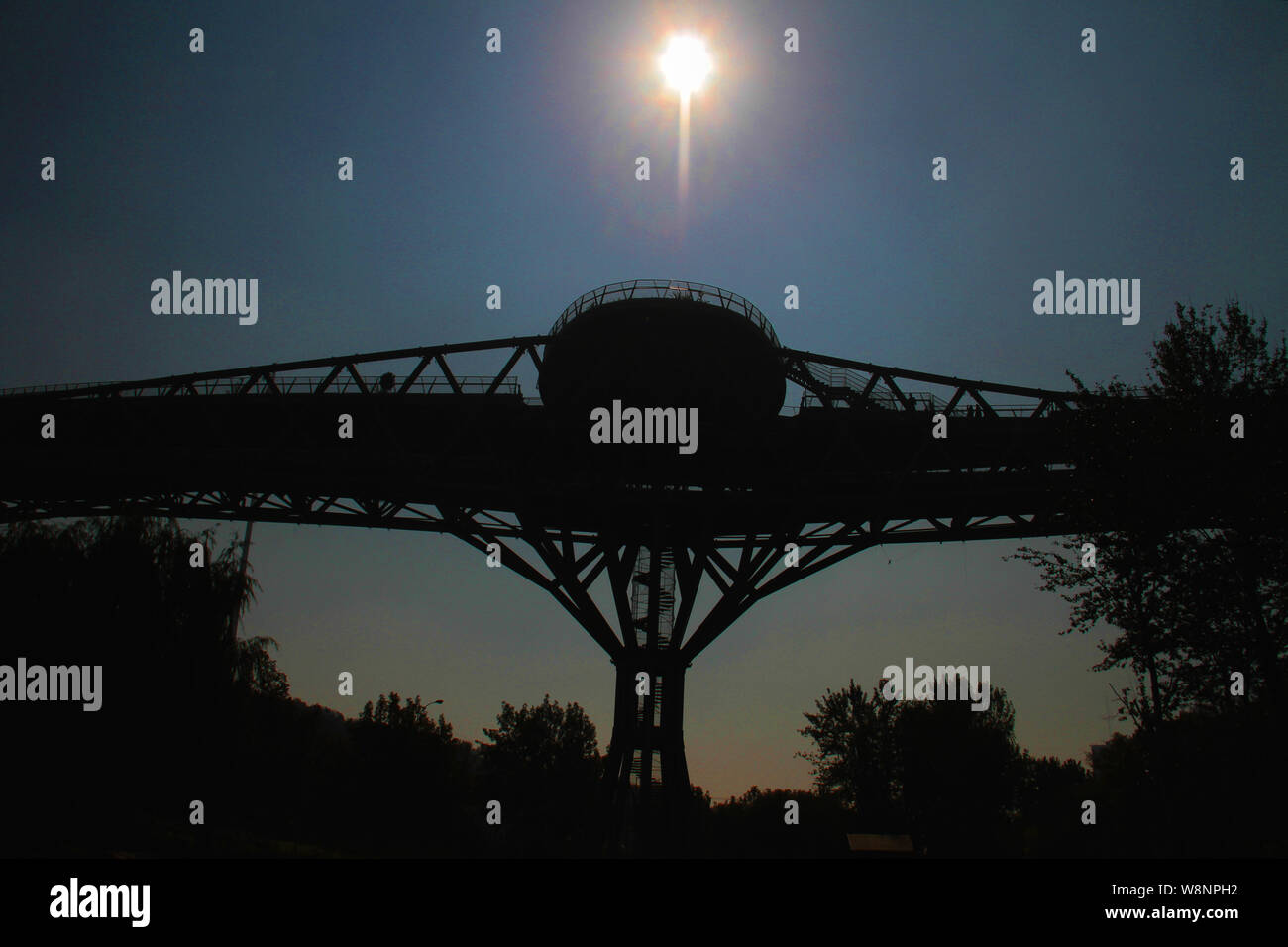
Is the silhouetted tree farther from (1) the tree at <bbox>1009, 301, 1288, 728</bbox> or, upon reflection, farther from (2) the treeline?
(1) the tree at <bbox>1009, 301, 1288, 728</bbox>

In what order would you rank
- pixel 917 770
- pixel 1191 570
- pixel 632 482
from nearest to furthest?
pixel 1191 570, pixel 632 482, pixel 917 770

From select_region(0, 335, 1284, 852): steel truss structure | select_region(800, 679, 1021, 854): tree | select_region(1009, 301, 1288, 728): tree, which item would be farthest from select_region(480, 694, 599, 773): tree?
select_region(1009, 301, 1288, 728): tree

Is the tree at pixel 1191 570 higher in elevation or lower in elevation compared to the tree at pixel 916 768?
higher

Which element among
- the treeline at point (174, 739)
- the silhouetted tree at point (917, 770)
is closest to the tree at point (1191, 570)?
the treeline at point (174, 739)

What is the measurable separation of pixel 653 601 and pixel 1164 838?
14.5 m

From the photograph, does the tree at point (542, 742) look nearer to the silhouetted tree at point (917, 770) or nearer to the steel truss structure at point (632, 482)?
the silhouetted tree at point (917, 770)

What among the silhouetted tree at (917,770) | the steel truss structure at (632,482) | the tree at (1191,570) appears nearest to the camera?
the tree at (1191,570)

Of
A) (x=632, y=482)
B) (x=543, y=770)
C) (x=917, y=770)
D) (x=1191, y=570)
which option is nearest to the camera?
(x=1191, y=570)

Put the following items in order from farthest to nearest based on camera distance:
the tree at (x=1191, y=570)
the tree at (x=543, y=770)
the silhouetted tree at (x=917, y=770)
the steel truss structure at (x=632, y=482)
→ the tree at (x=543, y=770) < the silhouetted tree at (x=917, y=770) < the steel truss structure at (x=632, y=482) < the tree at (x=1191, y=570)

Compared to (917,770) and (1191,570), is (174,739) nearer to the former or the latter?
(1191,570)

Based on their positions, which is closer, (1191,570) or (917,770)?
(1191,570)

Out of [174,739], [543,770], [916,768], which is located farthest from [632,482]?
[543,770]

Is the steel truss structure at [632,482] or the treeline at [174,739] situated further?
the steel truss structure at [632,482]

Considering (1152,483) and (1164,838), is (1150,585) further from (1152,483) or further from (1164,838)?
(1164,838)
